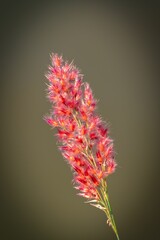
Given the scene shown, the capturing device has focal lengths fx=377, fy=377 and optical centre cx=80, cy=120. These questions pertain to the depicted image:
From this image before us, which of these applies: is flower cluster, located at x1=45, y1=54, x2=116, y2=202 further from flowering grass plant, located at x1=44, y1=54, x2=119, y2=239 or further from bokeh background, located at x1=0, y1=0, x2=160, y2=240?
bokeh background, located at x1=0, y1=0, x2=160, y2=240

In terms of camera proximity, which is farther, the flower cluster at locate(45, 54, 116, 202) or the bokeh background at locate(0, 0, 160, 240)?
the bokeh background at locate(0, 0, 160, 240)

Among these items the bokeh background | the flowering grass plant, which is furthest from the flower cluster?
the bokeh background

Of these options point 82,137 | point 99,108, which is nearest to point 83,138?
point 82,137

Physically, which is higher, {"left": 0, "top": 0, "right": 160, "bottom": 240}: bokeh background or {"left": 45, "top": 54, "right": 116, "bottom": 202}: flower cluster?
{"left": 0, "top": 0, "right": 160, "bottom": 240}: bokeh background

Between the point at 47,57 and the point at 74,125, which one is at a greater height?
the point at 47,57
